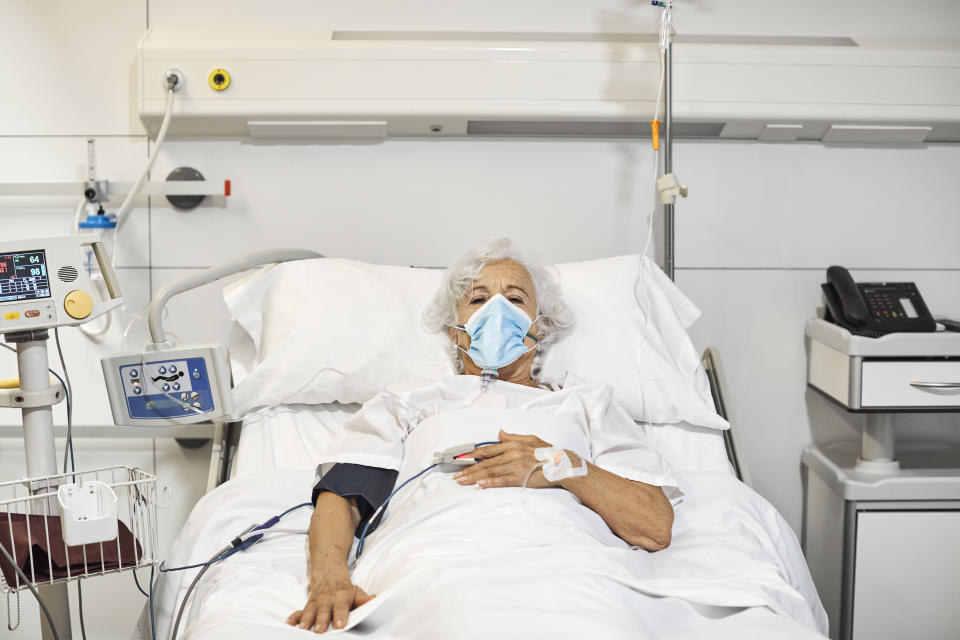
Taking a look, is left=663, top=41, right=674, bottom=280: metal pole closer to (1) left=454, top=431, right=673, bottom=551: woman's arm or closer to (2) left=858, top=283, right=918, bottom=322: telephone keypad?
(2) left=858, top=283, right=918, bottom=322: telephone keypad

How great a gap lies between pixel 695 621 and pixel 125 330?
1825mm

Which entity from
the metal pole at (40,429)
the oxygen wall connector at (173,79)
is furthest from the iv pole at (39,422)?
the oxygen wall connector at (173,79)

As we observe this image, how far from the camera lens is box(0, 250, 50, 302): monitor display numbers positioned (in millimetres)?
1463

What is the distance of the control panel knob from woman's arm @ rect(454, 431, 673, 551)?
752mm

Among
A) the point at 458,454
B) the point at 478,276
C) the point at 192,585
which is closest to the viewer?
the point at 192,585

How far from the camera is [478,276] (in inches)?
76.1

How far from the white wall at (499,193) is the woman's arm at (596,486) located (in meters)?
1.00

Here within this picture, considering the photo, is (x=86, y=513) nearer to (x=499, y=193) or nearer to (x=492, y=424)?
(x=492, y=424)

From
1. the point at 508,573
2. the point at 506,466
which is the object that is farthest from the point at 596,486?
the point at 508,573

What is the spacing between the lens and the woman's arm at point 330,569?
135 centimetres

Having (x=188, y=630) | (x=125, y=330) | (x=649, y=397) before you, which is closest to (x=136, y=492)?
(x=188, y=630)

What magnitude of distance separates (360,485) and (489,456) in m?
0.27

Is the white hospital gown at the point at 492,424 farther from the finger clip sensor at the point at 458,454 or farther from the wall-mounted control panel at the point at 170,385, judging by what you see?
the wall-mounted control panel at the point at 170,385

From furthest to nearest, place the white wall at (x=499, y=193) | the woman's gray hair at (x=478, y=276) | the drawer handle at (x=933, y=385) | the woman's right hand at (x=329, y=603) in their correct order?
the white wall at (x=499, y=193) → the drawer handle at (x=933, y=385) → the woman's gray hair at (x=478, y=276) → the woman's right hand at (x=329, y=603)
